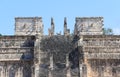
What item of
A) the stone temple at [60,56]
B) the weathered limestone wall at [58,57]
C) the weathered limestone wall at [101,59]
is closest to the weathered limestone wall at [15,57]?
the stone temple at [60,56]

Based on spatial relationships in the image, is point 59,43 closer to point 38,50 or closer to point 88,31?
point 38,50

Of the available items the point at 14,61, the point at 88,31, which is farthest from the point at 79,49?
the point at 88,31

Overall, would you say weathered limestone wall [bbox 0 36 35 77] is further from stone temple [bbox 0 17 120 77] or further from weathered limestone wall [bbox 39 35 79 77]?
weathered limestone wall [bbox 39 35 79 77]

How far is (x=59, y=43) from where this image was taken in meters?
41.5

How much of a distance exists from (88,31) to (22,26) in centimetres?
801

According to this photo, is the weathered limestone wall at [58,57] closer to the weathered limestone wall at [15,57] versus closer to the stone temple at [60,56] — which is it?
the stone temple at [60,56]

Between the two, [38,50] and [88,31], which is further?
[88,31]

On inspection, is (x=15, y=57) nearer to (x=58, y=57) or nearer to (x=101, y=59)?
(x=58, y=57)

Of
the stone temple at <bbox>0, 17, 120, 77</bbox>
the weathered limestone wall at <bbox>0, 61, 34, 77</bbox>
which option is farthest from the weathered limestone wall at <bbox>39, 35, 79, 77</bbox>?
the weathered limestone wall at <bbox>0, 61, 34, 77</bbox>

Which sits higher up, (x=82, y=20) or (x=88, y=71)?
(x=82, y=20)

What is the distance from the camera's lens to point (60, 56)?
4031 centimetres

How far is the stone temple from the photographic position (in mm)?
39750

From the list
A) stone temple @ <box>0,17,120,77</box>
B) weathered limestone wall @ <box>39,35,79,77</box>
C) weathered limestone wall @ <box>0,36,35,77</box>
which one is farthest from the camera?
weathered limestone wall @ <box>0,36,35,77</box>

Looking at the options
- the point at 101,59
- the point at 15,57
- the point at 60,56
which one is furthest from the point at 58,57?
the point at 15,57
